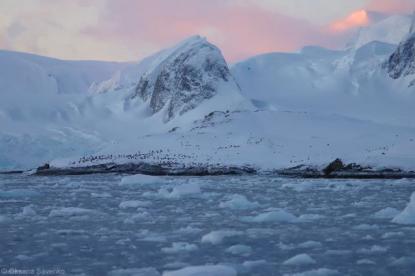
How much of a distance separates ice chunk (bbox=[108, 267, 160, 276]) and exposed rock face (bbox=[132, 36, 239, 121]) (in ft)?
350

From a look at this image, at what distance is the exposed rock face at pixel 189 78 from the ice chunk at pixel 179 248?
104 meters

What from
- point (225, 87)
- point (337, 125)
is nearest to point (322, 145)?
point (337, 125)

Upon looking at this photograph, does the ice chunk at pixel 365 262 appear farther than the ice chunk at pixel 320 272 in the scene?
Yes

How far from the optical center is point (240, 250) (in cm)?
1280

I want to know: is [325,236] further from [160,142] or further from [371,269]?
[160,142]

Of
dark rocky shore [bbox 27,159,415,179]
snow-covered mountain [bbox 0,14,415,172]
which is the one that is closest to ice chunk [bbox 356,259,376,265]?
dark rocky shore [bbox 27,159,415,179]

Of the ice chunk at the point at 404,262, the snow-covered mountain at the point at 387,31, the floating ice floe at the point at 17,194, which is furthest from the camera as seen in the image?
the snow-covered mountain at the point at 387,31

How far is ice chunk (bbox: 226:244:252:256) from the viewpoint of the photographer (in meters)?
12.6

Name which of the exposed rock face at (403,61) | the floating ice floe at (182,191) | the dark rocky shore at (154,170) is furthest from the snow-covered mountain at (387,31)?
the floating ice floe at (182,191)

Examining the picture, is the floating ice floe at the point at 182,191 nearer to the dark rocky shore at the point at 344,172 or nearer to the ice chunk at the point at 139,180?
the ice chunk at the point at 139,180

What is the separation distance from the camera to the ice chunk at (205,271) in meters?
10.2

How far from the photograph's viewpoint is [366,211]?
20016mm

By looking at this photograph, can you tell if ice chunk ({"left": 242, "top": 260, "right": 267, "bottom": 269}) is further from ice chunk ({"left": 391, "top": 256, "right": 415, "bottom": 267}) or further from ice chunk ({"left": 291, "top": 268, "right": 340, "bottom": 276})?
ice chunk ({"left": 391, "top": 256, "right": 415, "bottom": 267})

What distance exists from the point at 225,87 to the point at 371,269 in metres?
108
